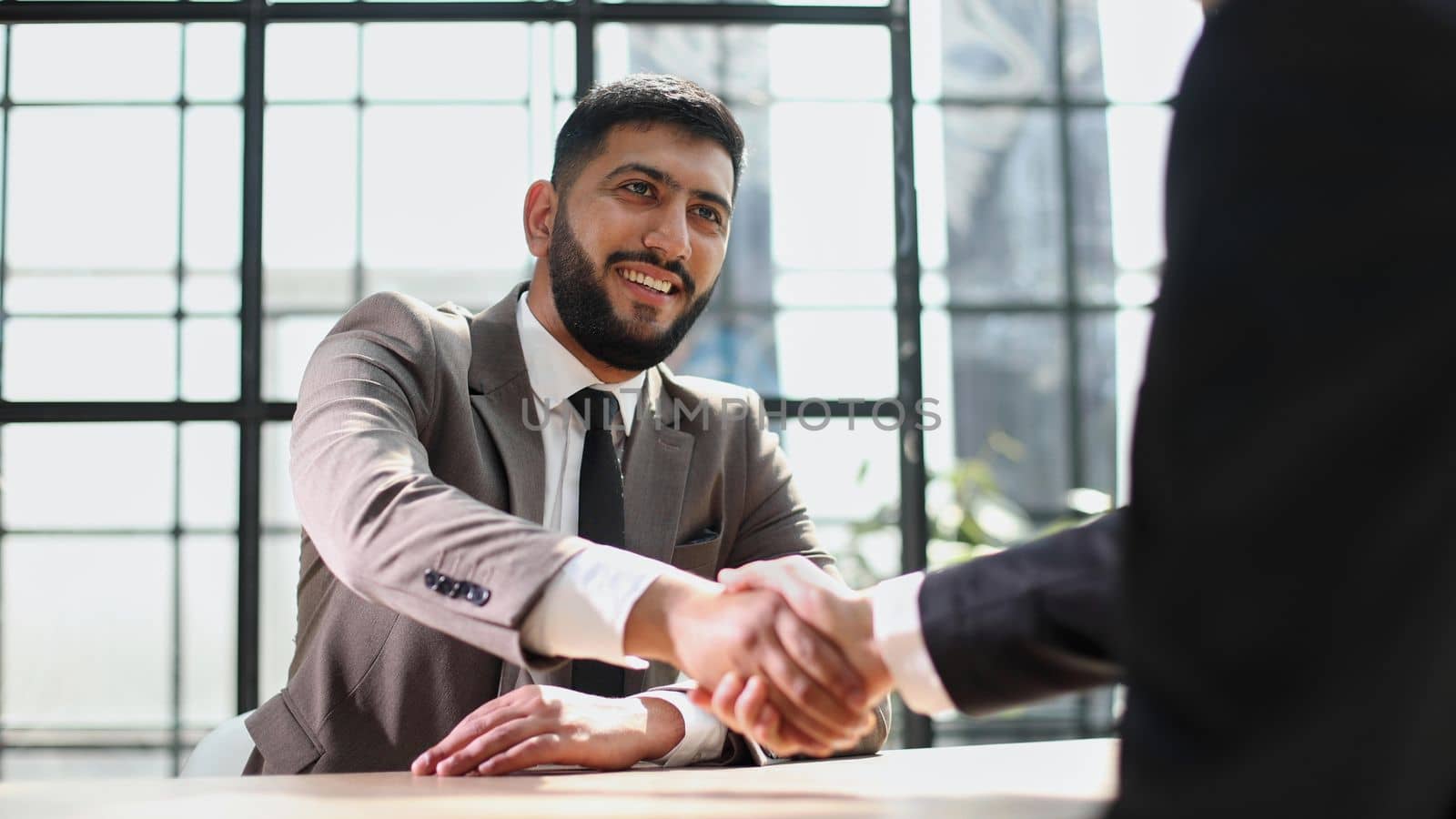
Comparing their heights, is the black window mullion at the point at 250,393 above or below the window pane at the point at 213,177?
below

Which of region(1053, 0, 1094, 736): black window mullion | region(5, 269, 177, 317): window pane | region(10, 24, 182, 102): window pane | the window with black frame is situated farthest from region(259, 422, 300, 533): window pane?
region(1053, 0, 1094, 736): black window mullion

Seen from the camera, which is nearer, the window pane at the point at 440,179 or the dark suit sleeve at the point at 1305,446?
the dark suit sleeve at the point at 1305,446

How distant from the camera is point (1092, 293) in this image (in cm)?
674

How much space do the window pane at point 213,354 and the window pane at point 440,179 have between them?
0.69 metres

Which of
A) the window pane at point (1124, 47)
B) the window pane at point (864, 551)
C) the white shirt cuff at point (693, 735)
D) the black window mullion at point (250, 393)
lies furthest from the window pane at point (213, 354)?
the window pane at point (1124, 47)

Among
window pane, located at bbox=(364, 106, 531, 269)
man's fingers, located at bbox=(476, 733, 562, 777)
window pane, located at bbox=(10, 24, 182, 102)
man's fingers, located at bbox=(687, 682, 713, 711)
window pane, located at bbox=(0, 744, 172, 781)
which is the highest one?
window pane, located at bbox=(10, 24, 182, 102)

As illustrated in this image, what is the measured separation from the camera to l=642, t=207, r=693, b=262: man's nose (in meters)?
2.39

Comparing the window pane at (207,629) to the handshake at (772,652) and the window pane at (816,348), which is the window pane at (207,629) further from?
the handshake at (772,652)

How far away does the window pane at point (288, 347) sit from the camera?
5727 millimetres

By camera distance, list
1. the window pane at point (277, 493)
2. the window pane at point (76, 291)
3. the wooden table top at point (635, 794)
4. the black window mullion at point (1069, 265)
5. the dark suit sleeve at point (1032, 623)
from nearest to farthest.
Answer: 1. the wooden table top at point (635, 794)
2. the dark suit sleeve at point (1032, 623)
3. the window pane at point (76, 291)
4. the window pane at point (277, 493)
5. the black window mullion at point (1069, 265)

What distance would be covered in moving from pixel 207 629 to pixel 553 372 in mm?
3589

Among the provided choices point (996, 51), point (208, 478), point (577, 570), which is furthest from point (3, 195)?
point (996, 51)

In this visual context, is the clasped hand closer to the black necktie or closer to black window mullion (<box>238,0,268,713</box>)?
the black necktie

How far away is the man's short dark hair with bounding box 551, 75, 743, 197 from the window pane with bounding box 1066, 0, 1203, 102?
4.62m
